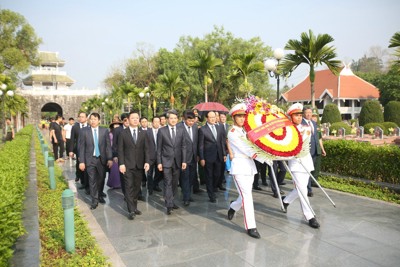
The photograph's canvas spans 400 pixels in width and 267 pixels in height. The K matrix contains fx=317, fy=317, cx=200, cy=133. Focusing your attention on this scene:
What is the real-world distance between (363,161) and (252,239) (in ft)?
14.9

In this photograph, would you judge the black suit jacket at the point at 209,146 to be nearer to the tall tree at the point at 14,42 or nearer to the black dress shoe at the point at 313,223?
the black dress shoe at the point at 313,223

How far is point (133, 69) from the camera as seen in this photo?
41.0 meters

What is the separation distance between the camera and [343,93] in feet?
117

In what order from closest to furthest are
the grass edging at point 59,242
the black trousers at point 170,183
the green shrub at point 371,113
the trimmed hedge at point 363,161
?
the grass edging at point 59,242
the black trousers at point 170,183
the trimmed hedge at point 363,161
the green shrub at point 371,113

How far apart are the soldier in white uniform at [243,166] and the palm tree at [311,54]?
6.06 m

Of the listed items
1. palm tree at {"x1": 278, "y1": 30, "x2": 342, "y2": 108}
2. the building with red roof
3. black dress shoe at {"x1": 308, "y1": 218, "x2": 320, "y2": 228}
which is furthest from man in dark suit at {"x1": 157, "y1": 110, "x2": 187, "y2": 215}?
the building with red roof

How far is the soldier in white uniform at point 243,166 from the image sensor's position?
447 cm

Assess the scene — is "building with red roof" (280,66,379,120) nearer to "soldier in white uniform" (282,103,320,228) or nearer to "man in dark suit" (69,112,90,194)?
"man in dark suit" (69,112,90,194)

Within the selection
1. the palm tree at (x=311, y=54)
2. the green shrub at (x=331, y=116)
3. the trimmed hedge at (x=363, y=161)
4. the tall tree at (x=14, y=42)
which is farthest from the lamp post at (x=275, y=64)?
the tall tree at (x=14, y=42)

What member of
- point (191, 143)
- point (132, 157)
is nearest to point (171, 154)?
point (132, 157)

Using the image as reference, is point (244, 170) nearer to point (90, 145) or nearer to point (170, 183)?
point (170, 183)

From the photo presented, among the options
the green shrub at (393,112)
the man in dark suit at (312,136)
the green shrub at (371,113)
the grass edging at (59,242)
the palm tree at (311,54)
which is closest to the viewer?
the grass edging at (59,242)

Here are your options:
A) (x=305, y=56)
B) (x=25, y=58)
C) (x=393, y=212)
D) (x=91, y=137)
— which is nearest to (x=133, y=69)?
(x=25, y=58)

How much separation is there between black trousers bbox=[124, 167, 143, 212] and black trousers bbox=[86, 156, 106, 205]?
1.02 metres
